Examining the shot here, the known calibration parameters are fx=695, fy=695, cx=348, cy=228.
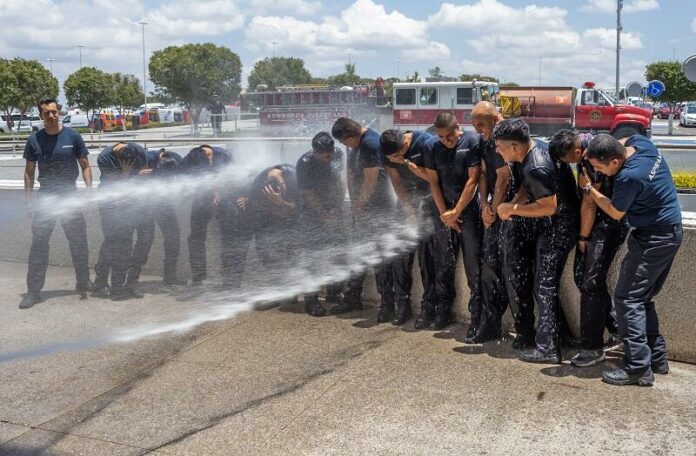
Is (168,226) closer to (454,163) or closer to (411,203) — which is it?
(411,203)

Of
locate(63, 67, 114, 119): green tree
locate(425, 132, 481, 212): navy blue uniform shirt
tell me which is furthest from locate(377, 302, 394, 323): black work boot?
locate(63, 67, 114, 119): green tree

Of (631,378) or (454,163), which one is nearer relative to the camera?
(631,378)

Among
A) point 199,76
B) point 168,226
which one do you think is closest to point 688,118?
point 199,76

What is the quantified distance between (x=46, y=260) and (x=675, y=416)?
5366mm

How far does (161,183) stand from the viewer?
21.8 feet

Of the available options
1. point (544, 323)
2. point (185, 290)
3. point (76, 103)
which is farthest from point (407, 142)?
point (76, 103)

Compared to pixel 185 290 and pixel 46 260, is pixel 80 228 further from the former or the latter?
pixel 185 290

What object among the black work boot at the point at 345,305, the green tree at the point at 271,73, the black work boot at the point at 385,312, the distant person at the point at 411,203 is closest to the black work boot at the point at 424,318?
the distant person at the point at 411,203

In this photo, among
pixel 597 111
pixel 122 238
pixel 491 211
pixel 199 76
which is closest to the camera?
pixel 491 211

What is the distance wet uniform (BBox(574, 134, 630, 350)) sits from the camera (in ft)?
14.2

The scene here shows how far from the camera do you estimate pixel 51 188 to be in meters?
6.64

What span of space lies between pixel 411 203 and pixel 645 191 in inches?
75.2

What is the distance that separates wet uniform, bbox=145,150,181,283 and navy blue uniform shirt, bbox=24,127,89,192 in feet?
2.10

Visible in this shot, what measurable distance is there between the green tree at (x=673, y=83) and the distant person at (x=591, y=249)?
44193mm
